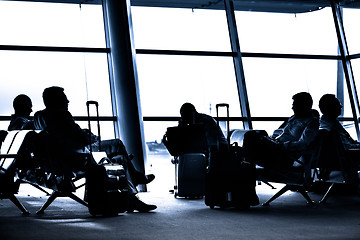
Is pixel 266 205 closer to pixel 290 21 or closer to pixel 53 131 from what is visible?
pixel 53 131

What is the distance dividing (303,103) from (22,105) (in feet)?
9.75

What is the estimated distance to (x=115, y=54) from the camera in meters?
8.72

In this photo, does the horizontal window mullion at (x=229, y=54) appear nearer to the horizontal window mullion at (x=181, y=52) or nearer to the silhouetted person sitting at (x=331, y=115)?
the horizontal window mullion at (x=181, y=52)

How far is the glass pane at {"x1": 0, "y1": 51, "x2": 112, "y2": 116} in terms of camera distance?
333 inches

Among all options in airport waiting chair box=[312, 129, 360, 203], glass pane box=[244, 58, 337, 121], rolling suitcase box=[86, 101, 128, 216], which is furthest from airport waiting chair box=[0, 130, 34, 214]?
glass pane box=[244, 58, 337, 121]

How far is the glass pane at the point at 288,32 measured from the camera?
9828 millimetres

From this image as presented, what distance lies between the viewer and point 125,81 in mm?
8633

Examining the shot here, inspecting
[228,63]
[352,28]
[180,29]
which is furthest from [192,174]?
[352,28]

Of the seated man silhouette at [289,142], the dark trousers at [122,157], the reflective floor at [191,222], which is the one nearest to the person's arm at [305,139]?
the seated man silhouette at [289,142]

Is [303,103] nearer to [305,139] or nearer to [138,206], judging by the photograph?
[305,139]

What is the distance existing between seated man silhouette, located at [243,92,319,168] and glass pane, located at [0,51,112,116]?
10.7 feet

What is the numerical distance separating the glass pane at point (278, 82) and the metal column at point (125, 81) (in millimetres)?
1943

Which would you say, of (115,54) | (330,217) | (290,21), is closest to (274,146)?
(330,217)

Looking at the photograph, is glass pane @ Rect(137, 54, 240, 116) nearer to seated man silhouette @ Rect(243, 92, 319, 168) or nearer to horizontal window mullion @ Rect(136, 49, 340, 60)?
horizontal window mullion @ Rect(136, 49, 340, 60)
